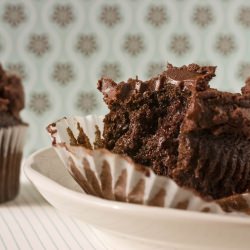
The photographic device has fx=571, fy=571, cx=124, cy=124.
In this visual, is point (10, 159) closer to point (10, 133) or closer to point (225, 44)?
point (10, 133)

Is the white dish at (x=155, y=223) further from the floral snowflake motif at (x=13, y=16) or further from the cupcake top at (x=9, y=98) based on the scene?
the floral snowflake motif at (x=13, y=16)

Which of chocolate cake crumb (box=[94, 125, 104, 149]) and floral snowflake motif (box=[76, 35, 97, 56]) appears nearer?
chocolate cake crumb (box=[94, 125, 104, 149])

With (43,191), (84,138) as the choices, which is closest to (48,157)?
(84,138)

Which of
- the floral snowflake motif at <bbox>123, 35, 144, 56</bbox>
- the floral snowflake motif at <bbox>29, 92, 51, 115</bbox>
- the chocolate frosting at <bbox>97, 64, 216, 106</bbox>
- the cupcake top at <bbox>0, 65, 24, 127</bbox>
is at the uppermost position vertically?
the floral snowflake motif at <bbox>123, 35, 144, 56</bbox>

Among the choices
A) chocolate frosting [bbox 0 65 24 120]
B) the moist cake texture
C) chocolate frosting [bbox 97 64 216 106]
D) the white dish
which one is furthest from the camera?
chocolate frosting [bbox 0 65 24 120]

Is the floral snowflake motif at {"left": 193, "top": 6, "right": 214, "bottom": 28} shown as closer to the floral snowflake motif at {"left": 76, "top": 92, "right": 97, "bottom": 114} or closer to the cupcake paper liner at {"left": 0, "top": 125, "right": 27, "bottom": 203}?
the floral snowflake motif at {"left": 76, "top": 92, "right": 97, "bottom": 114}

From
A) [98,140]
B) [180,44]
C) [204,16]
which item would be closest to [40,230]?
[98,140]

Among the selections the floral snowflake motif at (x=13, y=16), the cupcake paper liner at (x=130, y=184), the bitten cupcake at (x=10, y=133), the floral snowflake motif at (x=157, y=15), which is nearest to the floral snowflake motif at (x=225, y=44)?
the floral snowflake motif at (x=157, y=15)

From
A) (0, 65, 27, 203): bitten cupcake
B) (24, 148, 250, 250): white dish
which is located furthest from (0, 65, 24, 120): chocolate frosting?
(24, 148, 250, 250): white dish
